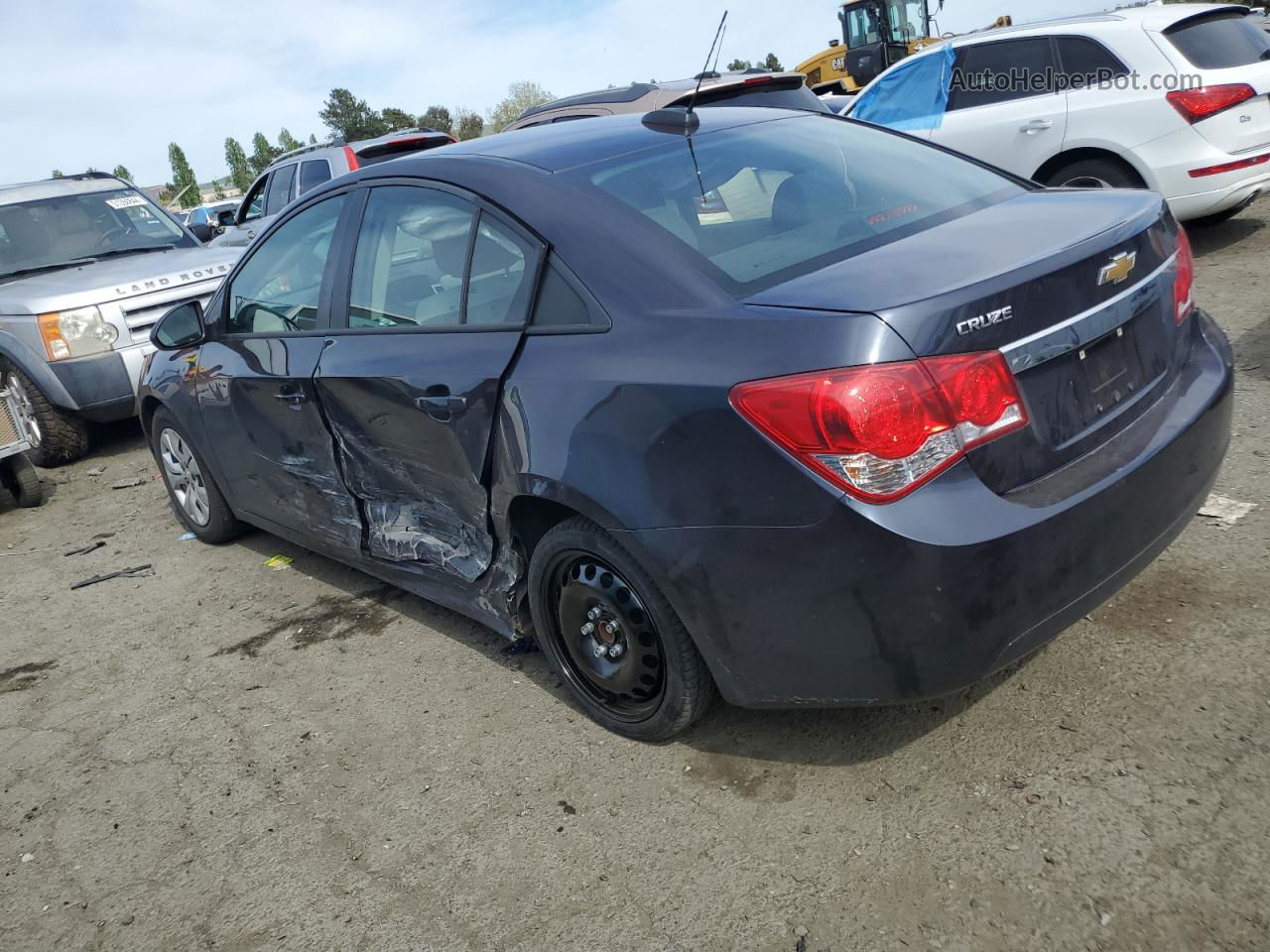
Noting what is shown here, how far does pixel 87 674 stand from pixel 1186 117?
24.1 feet

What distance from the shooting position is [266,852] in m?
2.90

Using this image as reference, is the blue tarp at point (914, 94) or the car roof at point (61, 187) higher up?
the car roof at point (61, 187)

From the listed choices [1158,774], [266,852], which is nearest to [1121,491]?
[1158,774]

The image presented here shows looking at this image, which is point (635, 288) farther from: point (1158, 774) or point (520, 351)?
point (1158, 774)

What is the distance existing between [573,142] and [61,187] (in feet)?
23.4

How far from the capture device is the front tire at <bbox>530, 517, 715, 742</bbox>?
280cm

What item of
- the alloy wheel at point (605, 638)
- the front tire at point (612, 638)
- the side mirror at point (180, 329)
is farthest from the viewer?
the side mirror at point (180, 329)

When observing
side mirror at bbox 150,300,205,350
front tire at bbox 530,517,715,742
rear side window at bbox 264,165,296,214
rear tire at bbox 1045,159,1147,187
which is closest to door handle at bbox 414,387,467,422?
front tire at bbox 530,517,715,742

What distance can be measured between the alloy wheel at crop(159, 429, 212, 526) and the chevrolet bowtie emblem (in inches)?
164

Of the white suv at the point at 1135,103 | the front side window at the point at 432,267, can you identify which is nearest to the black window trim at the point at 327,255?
the front side window at the point at 432,267

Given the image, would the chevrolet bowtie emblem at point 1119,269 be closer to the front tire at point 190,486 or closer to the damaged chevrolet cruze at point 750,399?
the damaged chevrolet cruze at point 750,399

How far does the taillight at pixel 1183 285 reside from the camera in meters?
2.95

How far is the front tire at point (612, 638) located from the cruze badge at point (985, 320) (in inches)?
39.3

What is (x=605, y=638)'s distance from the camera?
3078 mm
